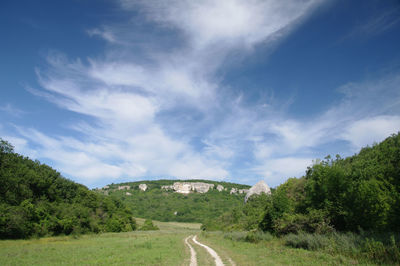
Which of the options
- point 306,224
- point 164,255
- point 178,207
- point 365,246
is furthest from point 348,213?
point 178,207

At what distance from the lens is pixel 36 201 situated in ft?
180

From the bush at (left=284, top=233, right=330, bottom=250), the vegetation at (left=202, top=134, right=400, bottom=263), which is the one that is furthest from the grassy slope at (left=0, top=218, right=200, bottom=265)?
the vegetation at (left=202, top=134, right=400, bottom=263)

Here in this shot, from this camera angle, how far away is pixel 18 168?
5338cm

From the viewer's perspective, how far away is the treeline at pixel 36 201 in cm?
4412

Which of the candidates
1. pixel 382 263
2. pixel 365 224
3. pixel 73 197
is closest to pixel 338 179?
pixel 365 224

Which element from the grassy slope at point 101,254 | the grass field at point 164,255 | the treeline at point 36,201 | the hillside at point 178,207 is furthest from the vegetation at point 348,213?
the hillside at point 178,207

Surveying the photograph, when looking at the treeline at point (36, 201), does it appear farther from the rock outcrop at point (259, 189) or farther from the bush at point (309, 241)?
the rock outcrop at point (259, 189)

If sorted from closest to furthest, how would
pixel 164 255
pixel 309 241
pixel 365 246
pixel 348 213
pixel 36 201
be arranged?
pixel 365 246, pixel 164 255, pixel 309 241, pixel 348 213, pixel 36 201

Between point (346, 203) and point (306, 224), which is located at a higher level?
point (346, 203)

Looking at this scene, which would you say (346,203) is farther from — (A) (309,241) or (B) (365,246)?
(B) (365,246)

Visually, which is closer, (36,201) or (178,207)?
(36,201)

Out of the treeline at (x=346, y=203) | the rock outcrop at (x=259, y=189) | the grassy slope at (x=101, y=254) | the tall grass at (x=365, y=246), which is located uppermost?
the rock outcrop at (x=259, y=189)

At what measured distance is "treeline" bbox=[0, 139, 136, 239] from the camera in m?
44.1

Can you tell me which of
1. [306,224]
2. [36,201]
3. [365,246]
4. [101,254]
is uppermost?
[36,201]
